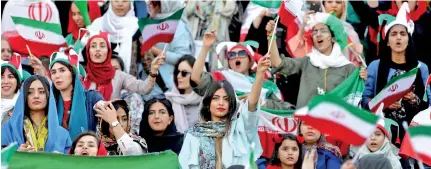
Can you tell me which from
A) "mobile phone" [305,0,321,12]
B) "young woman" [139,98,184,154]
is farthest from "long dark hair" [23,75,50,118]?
"mobile phone" [305,0,321,12]

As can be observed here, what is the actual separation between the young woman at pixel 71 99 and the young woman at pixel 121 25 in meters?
2.41

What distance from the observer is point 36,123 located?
46.8 ft

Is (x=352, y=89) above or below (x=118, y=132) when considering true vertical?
above

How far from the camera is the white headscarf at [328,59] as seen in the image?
1586cm

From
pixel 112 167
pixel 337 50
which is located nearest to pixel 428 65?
pixel 337 50

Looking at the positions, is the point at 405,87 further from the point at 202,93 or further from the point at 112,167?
the point at 112,167

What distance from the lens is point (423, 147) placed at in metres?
12.0

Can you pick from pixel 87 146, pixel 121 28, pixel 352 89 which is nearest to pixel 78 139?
pixel 87 146

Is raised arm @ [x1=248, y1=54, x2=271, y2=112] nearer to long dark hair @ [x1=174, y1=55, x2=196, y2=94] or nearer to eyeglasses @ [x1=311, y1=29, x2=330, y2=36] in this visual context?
eyeglasses @ [x1=311, y1=29, x2=330, y2=36]

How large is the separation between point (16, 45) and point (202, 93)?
239 cm

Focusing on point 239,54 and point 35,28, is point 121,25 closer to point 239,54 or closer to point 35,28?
point 35,28

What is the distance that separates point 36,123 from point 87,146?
0.84 m

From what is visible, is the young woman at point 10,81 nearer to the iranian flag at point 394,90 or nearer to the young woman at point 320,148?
the young woman at point 320,148

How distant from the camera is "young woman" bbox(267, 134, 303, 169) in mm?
14117
